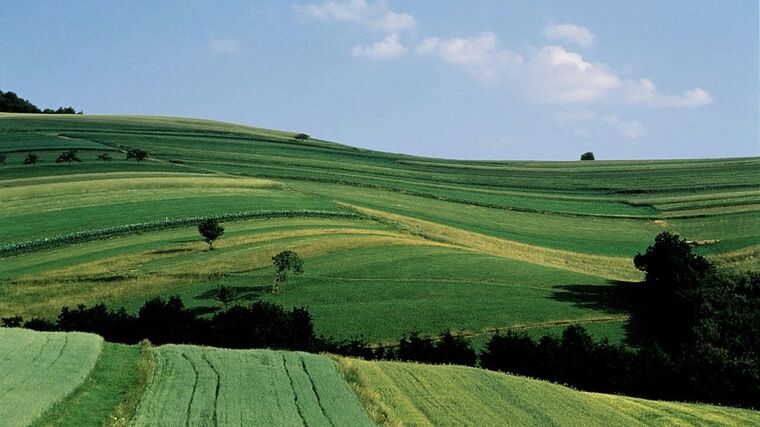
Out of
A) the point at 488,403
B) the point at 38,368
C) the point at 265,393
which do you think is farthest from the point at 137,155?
the point at 488,403

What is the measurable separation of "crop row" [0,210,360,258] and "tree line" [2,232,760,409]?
18063mm

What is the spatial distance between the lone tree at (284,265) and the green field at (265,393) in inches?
976

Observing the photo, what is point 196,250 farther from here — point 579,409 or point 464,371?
point 579,409

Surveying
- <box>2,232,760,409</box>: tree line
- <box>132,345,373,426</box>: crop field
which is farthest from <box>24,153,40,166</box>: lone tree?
<box>132,345,373,426</box>: crop field

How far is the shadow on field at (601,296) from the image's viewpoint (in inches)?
2446

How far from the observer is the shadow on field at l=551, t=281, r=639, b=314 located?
62.1 metres

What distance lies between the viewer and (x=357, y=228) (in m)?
81.2

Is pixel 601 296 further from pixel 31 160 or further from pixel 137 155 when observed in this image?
pixel 31 160

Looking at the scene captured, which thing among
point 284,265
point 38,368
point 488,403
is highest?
point 38,368

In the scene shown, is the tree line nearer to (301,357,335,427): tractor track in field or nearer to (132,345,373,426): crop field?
(132,345,373,426): crop field

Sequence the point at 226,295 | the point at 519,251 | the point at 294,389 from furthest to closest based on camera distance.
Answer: the point at 519,251 → the point at 226,295 → the point at 294,389

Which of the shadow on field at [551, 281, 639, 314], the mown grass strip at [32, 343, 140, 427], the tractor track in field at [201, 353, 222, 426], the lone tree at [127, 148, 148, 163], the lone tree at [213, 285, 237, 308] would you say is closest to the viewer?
the mown grass strip at [32, 343, 140, 427]

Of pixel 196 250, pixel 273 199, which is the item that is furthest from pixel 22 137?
pixel 196 250

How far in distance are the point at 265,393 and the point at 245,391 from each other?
0.75 m
